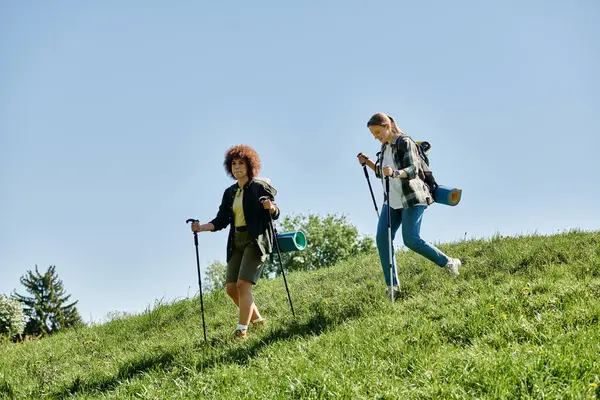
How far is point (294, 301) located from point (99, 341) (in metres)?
3.51

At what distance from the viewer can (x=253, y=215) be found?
6.79 metres

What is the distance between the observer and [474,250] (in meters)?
8.95

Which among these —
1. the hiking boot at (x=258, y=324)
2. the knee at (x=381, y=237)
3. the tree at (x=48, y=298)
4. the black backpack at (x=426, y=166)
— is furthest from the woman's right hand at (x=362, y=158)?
the tree at (x=48, y=298)

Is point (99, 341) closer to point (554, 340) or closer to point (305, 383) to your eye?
point (305, 383)

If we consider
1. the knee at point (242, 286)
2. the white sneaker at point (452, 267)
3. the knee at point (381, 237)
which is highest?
the knee at point (381, 237)

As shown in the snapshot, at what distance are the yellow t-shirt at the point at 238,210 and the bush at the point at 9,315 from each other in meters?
17.7

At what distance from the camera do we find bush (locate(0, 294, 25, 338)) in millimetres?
20875

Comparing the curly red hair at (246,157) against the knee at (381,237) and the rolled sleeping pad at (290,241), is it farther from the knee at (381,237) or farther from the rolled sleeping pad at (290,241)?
the knee at (381,237)

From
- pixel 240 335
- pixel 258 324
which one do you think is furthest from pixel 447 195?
pixel 240 335

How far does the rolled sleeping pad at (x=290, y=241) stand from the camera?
23.3 ft

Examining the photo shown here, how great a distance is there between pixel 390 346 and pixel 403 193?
2498 millimetres

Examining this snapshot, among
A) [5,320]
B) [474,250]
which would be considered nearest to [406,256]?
[474,250]

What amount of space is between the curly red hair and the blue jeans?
6.21ft

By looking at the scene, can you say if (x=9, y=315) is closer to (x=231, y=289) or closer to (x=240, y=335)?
(x=231, y=289)
